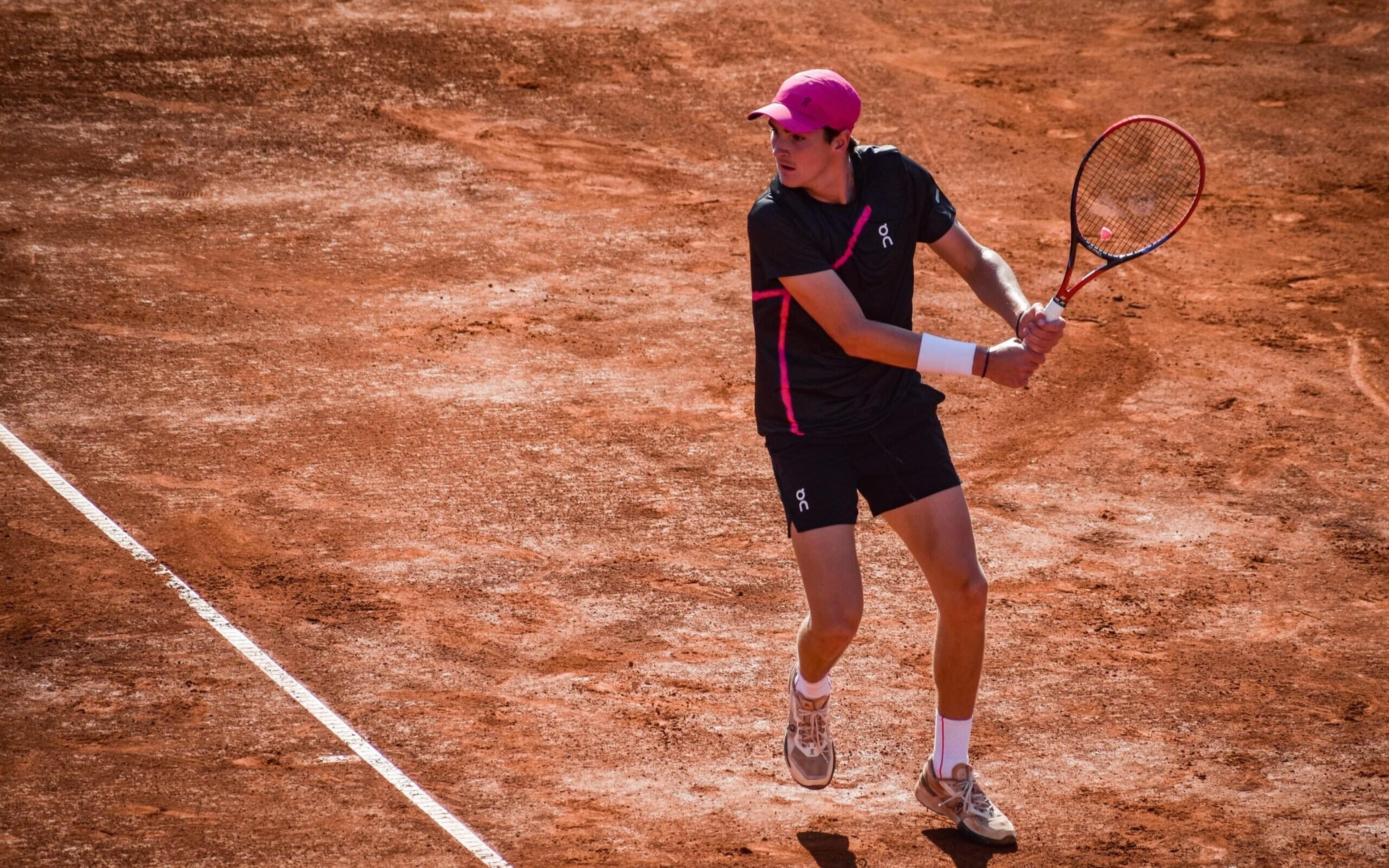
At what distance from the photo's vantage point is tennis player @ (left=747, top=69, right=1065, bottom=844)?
177 inches

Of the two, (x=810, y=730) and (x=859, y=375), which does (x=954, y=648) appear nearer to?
(x=810, y=730)

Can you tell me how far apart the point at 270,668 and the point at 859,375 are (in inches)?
111

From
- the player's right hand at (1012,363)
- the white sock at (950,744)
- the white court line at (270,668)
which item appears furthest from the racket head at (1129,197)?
the white court line at (270,668)

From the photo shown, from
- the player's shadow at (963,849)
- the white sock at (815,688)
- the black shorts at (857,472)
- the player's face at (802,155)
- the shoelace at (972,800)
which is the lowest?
the player's shadow at (963,849)

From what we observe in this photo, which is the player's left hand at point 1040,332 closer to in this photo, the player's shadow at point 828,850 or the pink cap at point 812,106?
the pink cap at point 812,106

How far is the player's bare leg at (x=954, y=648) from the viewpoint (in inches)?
184

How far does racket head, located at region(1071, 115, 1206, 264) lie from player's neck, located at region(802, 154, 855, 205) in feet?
3.17

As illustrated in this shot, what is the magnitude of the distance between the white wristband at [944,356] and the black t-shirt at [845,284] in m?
0.30

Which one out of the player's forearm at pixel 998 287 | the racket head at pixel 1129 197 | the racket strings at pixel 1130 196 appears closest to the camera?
the player's forearm at pixel 998 287

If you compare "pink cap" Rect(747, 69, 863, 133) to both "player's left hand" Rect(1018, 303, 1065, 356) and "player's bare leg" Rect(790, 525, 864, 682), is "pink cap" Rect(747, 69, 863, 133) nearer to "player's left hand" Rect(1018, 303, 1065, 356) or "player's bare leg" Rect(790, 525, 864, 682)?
"player's left hand" Rect(1018, 303, 1065, 356)

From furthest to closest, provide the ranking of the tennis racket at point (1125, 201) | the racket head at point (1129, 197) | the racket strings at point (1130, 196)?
the racket strings at point (1130, 196)
the racket head at point (1129, 197)
the tennis racket at point (1125, 201)

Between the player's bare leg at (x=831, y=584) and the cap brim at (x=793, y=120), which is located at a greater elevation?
the cap brim at (x=793, y=120)

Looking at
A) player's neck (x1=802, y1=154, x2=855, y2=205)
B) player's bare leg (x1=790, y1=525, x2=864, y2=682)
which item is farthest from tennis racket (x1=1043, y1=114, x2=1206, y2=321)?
player's bare leg (x1=790, y1=525, x2=864, y2=682)

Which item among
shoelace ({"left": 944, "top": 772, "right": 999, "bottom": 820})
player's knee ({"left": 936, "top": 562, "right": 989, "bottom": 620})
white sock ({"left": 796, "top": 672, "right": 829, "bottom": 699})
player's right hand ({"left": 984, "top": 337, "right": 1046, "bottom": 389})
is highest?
player's right hand ({"left": 984, "top": 337, "right": 1046, "bottom": 389})
